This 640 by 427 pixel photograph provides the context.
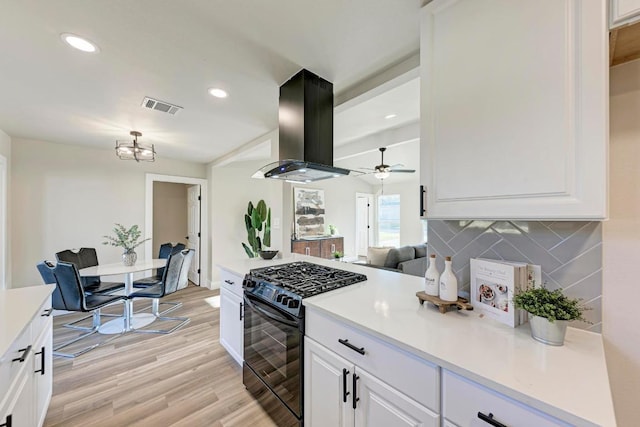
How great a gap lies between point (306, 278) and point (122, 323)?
2926mm

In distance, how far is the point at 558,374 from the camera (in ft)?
2.43

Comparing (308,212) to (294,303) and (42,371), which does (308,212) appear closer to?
(294,303)

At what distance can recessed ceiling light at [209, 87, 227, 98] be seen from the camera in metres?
2.13

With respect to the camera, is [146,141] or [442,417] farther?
[146,141]

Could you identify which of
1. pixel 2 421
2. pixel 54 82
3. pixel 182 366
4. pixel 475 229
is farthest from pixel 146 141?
pixel 475 229

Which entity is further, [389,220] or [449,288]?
[389,220]

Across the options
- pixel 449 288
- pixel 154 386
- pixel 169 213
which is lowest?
pixel 154 386

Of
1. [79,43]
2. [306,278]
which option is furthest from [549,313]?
[79,43]

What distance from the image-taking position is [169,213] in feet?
18.9

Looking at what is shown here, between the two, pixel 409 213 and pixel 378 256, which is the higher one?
pixel 409 213

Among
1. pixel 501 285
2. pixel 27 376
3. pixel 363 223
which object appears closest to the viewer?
pixel 501 285

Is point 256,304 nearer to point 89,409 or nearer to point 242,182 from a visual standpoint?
point 89,409

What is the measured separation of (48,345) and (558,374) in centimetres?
277

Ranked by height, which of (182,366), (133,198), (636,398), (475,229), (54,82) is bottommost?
(182,366)
